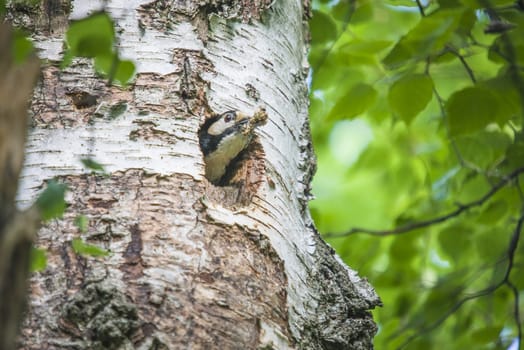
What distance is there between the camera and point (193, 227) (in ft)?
7.30

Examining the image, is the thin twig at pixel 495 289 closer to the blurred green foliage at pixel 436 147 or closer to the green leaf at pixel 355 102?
the blurred green foliage at pixel 436 147

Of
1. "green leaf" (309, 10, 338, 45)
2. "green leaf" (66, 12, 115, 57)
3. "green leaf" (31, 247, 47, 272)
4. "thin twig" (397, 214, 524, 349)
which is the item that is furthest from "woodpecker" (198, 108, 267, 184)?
"thin twig" (397, 214, 524, 349)

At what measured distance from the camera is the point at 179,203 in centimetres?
226

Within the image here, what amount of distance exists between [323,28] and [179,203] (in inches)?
79.0

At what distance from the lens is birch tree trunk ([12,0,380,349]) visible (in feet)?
6.67

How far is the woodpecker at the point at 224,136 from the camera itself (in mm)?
2566

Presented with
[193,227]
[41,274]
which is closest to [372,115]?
[193,227]

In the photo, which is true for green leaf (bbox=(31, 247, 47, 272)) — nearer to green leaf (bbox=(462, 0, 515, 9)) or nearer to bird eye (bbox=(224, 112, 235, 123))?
bird eye (bbox=(224, 112, 235, 123))

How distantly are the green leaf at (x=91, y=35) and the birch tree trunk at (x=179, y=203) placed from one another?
357 millimetres

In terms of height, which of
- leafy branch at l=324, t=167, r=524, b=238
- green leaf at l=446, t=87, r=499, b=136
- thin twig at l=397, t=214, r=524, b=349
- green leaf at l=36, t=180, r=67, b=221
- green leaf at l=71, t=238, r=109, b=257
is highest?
leafy branch at l=324, t=167, r=524, b=238

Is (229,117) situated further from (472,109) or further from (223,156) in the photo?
(472,109)

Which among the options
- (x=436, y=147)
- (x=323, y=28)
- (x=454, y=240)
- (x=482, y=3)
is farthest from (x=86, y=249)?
(x=436, y=147)

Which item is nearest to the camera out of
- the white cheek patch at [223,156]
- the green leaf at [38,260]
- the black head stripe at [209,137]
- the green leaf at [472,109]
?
the green leaf at [38,260]

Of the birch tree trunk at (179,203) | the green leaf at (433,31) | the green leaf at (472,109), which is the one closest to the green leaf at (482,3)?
the green leaf at (433,31)
